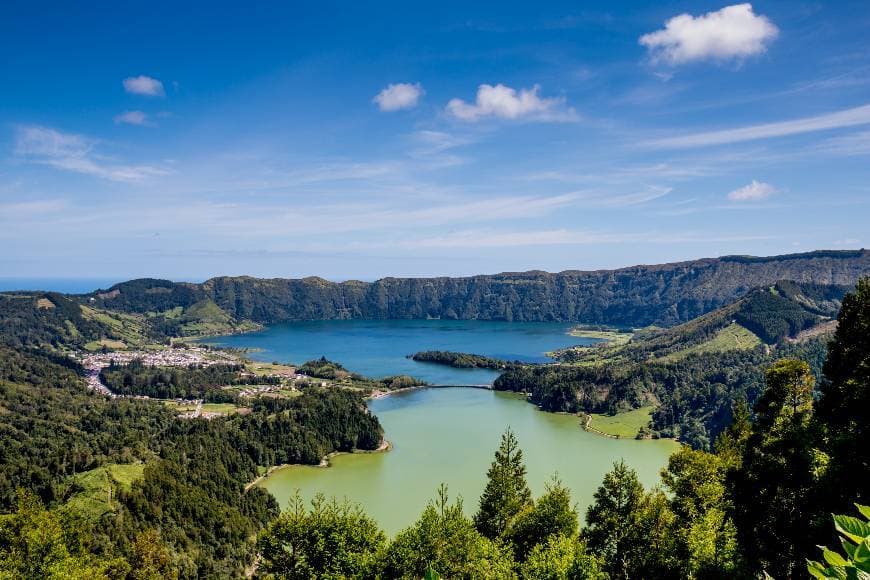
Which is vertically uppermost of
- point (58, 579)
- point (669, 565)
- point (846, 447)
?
point (846, 447)

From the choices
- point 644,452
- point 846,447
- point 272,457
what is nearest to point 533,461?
point 644,452

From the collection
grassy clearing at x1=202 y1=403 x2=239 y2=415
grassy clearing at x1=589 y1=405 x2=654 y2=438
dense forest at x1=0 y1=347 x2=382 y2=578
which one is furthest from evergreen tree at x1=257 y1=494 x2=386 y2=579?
grassy clearing at x1=202 y1=403 x2=239 y2=415

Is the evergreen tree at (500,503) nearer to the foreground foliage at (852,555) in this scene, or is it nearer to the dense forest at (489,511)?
the dense forest at (489,511)

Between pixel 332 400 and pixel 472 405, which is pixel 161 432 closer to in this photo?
pixel 332 400

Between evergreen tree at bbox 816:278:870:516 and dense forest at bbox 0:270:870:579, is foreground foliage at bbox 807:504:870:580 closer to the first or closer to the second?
dense forest at bbox 0:270:870:579

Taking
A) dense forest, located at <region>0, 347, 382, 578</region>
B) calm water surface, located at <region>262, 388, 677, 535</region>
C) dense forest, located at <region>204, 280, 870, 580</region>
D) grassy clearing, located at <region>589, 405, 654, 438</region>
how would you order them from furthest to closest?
1. grassy clearing, located at <region>589, 405, 654, 438</region>
2. calm water surface, located at <region>262, 388, 677, 535</region>
3. dense forest, located at <region>0, 347, 382, 578</region>
4. dense forest, located at <region>204, 280, 870, 580</region>

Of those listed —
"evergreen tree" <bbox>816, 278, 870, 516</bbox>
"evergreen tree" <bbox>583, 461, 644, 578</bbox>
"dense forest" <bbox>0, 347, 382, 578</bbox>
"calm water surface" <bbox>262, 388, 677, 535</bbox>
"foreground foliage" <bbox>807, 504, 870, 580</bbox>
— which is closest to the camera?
"foreground foliage" <bbox>807, 504, 870, 580</bbox>

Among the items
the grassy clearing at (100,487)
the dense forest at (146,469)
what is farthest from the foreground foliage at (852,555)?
the grassy clearing at (100,487)
